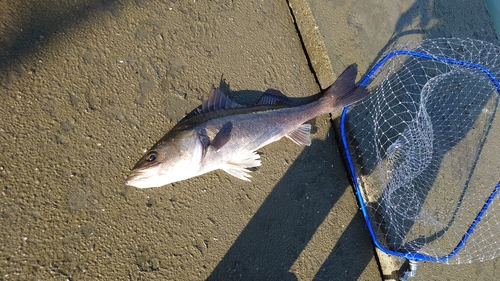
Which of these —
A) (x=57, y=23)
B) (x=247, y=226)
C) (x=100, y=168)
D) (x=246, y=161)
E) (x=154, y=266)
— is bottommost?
(x=247, y=226)

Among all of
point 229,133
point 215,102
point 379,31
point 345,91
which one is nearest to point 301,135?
point 345,91

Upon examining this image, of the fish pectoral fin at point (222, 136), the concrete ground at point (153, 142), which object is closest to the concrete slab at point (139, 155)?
the concrete ground at point (153, 142)

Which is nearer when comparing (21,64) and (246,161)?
(21,64)

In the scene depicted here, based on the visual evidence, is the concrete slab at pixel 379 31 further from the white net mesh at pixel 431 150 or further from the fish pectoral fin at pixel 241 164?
the fish pectoral fin at pixel 241 164

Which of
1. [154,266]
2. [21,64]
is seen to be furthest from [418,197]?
[21,64]

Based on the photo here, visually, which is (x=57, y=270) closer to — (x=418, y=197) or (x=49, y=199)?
(x=49, y=199)

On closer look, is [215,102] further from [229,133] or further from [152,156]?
[152,156]

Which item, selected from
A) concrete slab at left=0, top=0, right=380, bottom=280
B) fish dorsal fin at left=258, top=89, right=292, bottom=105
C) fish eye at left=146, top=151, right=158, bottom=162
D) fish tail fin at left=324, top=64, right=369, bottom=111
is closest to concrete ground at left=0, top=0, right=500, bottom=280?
concrete slab at left=0, top=0, right=380, bottom=280
